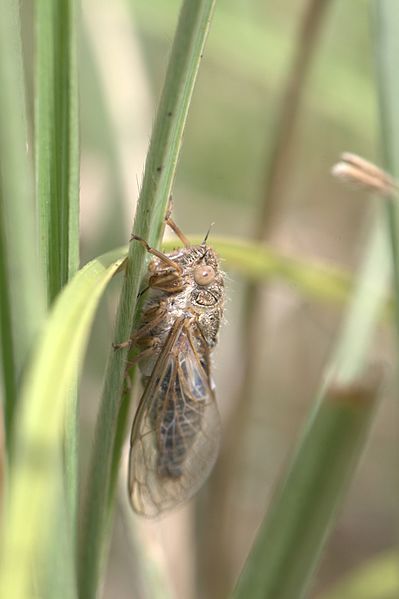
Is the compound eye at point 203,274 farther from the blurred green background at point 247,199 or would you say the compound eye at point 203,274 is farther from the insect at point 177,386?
the blurred green background at point 247,199

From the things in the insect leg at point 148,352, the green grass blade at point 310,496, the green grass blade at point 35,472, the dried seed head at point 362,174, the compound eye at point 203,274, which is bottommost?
the green grass blade at point 310,496

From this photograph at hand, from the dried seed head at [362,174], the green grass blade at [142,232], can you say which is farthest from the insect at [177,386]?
the green grass blade at [142,232]

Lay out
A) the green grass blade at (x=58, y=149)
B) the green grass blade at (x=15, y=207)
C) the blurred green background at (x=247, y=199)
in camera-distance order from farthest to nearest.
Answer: the blurred green background at (x=247, y=199) < the green grass blade at (x=58, y=149) < the green grass blade at (x=15, y=207)

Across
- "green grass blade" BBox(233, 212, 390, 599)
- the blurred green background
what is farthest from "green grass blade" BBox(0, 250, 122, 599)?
the blurred green background

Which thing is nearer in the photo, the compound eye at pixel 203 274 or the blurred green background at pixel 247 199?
Answer: the compound eye at pixel 203 274

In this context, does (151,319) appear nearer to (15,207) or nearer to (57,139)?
(57,139)

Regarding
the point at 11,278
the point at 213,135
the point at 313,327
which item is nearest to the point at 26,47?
the point at 213,135

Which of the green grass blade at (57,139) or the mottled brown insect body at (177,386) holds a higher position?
the green grass blade at (57,139)
